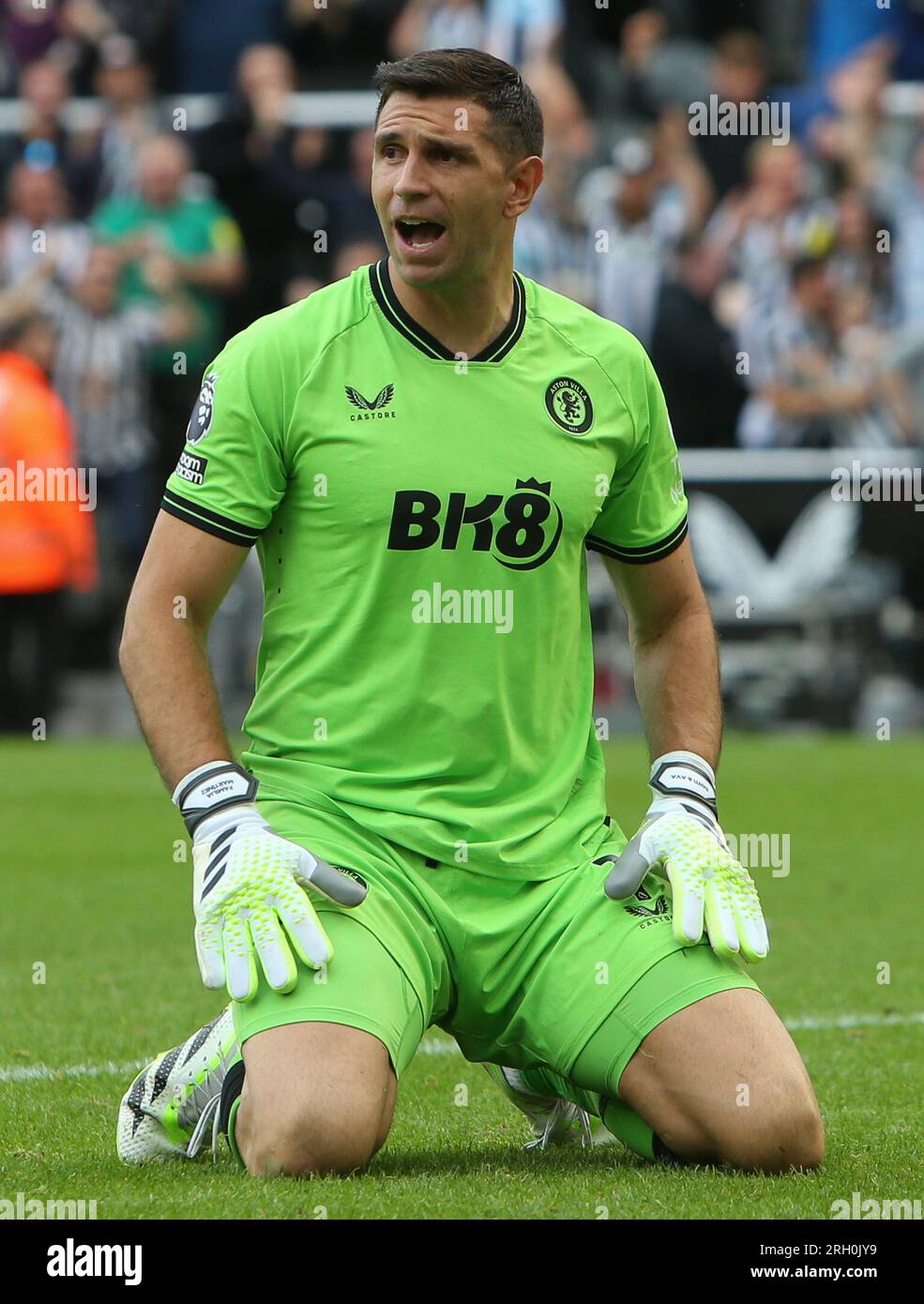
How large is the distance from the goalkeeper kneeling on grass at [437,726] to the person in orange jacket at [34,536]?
974cm

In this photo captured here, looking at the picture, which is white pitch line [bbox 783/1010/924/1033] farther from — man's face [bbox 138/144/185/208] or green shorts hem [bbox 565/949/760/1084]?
man's face [bbox 138/144/185/208]

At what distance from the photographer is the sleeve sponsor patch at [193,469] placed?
4.51 meters

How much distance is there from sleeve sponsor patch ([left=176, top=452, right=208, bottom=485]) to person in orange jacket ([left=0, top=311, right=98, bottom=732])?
9840mm

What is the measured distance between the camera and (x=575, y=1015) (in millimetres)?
4441

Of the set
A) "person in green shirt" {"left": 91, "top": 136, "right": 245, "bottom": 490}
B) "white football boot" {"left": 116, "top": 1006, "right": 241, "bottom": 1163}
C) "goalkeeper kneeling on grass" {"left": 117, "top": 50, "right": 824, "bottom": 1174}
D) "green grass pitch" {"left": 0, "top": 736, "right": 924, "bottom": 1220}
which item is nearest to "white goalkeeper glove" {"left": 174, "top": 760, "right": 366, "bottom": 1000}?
"goalkeeper kneeling on grass" {"left": 117, "top": 50, "right": 824, "bottom": 1174}

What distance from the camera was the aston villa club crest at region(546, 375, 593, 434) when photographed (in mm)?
4762

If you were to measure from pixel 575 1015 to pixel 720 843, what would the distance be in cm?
49

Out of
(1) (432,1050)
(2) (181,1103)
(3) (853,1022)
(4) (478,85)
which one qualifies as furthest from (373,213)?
(2) (181,1103)

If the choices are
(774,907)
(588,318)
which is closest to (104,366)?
(774,907)

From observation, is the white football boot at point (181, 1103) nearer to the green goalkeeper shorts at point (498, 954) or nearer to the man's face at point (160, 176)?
the green goalkeeper shorts at point (498, 954)

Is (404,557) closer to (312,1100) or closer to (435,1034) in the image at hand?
(312,1100)

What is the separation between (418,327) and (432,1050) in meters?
2.10

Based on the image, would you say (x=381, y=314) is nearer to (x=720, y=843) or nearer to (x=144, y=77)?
(x=720, y=843)

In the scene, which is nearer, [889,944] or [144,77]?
[889,944]
